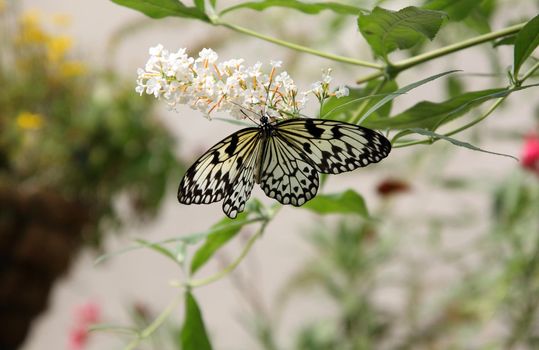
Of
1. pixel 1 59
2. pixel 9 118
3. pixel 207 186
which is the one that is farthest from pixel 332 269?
pixel 207 186

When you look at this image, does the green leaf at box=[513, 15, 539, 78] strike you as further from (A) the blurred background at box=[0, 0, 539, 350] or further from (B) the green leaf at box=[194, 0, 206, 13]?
(A) the blurred background at box=[0, 0, 539, 350]

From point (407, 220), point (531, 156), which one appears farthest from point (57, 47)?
point (531, 156)

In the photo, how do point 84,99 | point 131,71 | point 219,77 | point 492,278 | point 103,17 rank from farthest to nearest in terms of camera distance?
point 103,17, point 131,71, point 84,99, point 492,278, point 219,77

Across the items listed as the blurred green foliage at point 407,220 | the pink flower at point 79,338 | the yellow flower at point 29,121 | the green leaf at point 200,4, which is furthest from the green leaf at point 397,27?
the pink flower at point 79,338

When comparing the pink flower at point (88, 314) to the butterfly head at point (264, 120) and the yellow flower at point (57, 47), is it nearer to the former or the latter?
the yellow flower at point (57, 47)

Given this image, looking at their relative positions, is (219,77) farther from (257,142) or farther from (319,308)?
(319,308)
